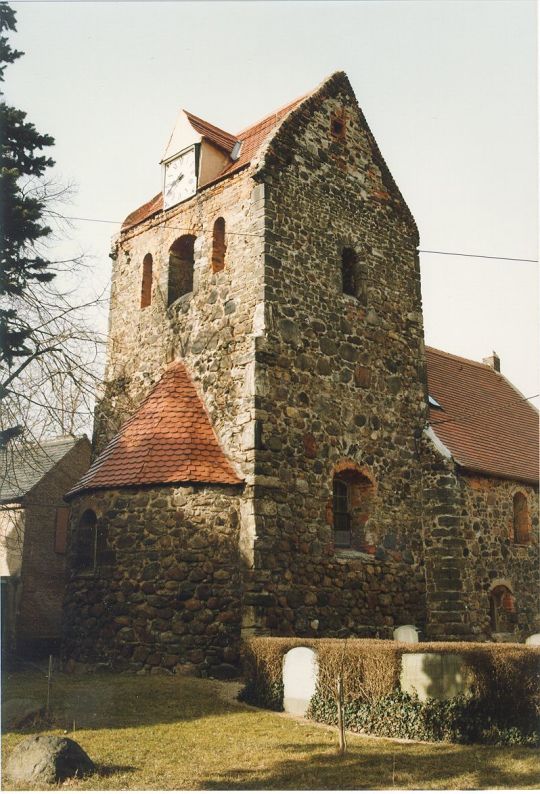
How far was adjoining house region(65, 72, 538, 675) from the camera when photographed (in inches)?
563

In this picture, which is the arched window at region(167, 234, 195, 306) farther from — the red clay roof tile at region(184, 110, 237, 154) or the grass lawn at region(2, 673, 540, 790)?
the grass lawn at region(2, 673, 540, 790)

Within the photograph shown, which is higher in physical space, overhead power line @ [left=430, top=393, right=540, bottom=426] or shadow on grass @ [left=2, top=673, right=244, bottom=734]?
overhead power line @ [left=430, top=393, right=540, bottom=426]

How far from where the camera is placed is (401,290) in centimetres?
1878

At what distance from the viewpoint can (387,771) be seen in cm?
799

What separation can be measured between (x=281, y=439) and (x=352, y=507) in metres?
2.75

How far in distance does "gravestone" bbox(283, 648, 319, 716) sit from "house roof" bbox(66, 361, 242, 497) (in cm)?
397

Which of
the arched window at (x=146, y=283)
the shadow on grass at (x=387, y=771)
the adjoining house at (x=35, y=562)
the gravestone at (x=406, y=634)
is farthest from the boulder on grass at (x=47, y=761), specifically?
the adjoining house at (x=35, y=562)

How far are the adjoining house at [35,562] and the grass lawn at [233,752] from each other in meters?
11.4

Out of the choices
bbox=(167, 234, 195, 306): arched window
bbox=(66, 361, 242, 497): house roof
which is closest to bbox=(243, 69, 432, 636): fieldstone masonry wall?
bbox=(66, 361, 242, 497): house roof

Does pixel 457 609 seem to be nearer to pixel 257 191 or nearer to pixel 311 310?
pixel 311 310

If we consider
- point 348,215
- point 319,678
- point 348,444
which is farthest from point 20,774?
point 348,215

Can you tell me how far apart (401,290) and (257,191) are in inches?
181

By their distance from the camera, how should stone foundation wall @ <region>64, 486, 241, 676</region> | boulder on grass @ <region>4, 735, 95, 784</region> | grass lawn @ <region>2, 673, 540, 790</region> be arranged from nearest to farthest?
boulder on grass @ <region>4, 735, 95, 784</region>, grass lawn @ <region>2, 673, 540, 790</region>, stone foundation wall @ <region>64, 486, 241, 676</region>

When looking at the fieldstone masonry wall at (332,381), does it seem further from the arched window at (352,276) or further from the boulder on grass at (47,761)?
the boulder on grass at (47,761)
